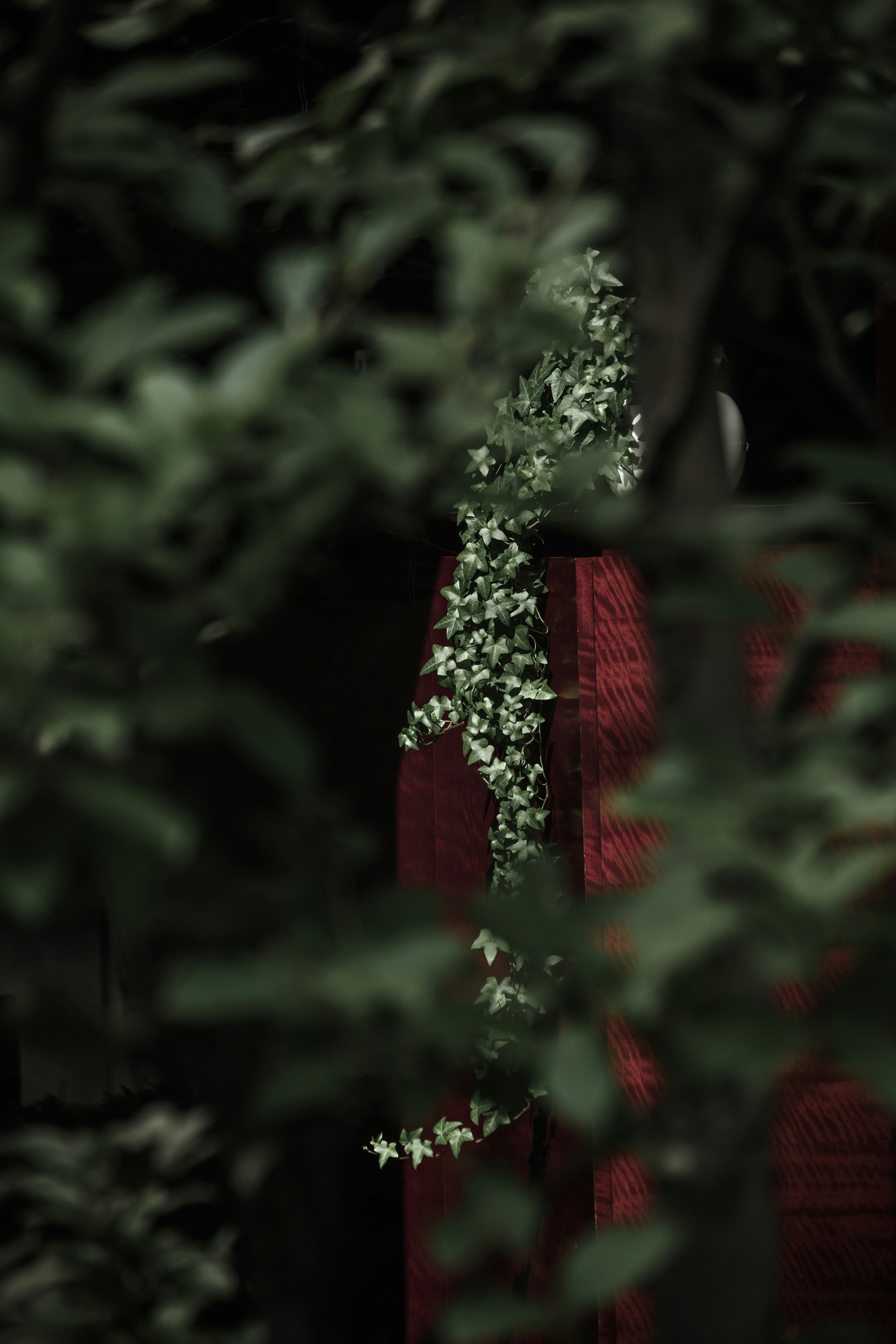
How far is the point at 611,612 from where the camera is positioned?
8.80ft

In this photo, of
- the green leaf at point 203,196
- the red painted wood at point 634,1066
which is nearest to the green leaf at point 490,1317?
the green leaf at point 203,196

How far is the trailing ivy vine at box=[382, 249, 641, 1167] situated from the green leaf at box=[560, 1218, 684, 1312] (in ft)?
6.31

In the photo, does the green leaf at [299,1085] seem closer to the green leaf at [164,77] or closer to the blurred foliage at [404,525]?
the blurred foliage at [404,525]

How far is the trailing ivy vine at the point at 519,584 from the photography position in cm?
259

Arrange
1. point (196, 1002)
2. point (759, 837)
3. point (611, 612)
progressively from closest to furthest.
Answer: point (196, 1002), point (759, 837), point (611, 612)

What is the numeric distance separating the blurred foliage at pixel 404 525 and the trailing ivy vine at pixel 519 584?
5.36 ft

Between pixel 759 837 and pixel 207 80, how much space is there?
53 centimetres

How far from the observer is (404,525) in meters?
0.69

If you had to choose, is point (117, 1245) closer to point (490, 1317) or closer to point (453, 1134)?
point (490, 1317)

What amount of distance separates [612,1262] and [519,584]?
2255 millimetres

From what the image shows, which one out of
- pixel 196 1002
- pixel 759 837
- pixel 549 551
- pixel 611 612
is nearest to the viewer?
pixel 196 1002

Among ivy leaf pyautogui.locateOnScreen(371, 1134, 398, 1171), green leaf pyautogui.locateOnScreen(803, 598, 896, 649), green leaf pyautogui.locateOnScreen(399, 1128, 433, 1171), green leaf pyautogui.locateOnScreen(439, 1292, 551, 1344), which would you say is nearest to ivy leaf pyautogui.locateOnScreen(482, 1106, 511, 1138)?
green leaf pyautogui.locateOnScreen(399, 1128, 433, 1171)

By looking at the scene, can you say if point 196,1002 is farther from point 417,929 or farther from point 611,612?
point 611,612

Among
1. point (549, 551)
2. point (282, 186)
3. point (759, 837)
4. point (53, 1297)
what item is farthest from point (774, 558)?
point (549, 551)
